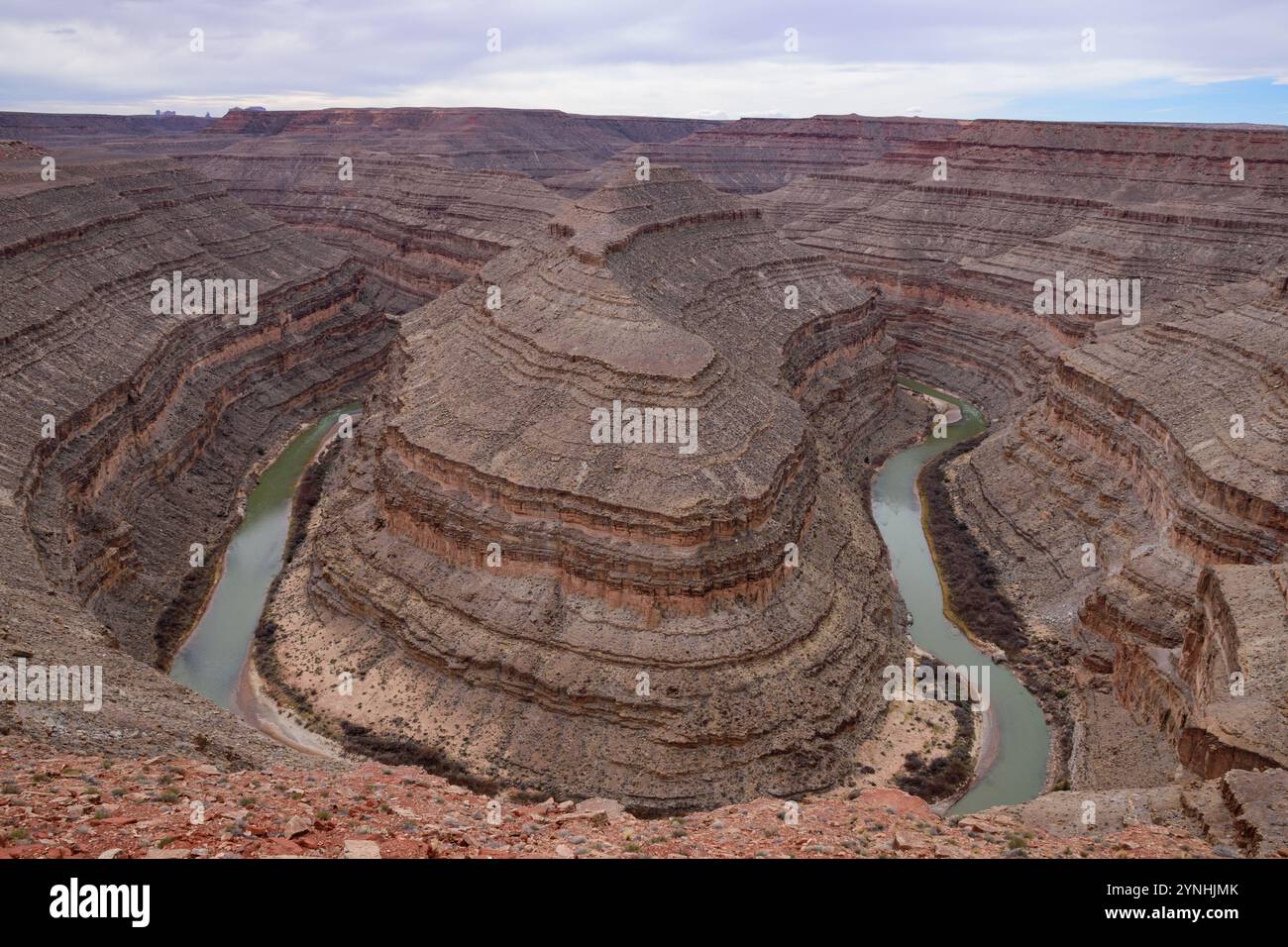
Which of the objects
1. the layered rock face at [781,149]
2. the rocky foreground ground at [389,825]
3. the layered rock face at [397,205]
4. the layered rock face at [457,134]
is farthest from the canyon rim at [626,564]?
the layered rock face at [781,149]

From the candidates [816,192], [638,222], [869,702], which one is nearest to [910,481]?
[638,222]

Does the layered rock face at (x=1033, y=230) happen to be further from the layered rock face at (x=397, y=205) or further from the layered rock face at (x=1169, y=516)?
the layered rock face at (x=397, y=205)

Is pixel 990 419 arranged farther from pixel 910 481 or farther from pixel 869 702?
pixel 869 702

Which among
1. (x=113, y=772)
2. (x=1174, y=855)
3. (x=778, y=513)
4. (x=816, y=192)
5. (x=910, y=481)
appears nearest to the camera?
(x=1174, y=855)

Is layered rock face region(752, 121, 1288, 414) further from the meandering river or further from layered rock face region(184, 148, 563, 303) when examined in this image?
layered rock face region(184, 148, 563, 303)

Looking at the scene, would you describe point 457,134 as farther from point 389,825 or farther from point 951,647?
point 389,825

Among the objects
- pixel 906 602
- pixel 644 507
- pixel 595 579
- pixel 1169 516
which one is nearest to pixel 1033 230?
pixel 1169 516
